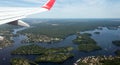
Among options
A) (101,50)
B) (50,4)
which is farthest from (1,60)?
(50,4)

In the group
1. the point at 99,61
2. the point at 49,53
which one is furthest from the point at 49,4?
the point at 49,53

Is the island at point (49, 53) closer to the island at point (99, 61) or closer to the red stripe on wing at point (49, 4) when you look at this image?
the island at point (99, 61)

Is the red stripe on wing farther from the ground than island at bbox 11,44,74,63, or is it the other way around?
the red stripe on wing

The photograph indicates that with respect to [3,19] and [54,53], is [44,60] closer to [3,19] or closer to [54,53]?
[54,53]

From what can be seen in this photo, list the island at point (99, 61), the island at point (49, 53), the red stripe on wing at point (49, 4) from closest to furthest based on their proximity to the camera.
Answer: the red stripe on wing at point (49, 4) → the island at point (99, 61) → the island at point (49, 53)

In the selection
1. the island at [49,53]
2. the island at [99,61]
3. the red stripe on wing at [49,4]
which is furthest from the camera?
the island at [49,53]

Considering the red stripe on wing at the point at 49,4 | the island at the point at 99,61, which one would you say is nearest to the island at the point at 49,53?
the island at the point at 99,61

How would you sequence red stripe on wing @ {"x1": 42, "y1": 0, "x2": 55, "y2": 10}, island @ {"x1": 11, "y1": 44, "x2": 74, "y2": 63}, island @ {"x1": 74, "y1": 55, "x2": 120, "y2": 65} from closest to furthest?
1. red stripe on wing @ {"x1": 42, "y1": 0, "x2": 55, "y2": 10}
2. island @ {"x1": 74, "y1": 55, "x2": 120, "y2": 65}
3. island @ {"x1": 11, "y1": 44, "x2": 74, "y2": 63}

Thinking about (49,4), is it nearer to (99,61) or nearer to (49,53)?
(99,61)

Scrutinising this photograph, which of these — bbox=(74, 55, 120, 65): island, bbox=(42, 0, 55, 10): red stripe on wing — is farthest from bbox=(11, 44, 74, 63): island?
bbox=(42, 0, 55, 10): red stripe on wing

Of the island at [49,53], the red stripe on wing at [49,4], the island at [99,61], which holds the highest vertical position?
the red stripe on wing at [49,4]

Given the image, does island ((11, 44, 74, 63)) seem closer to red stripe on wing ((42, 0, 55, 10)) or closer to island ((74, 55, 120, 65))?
island ((74, 55, 120, 65))
